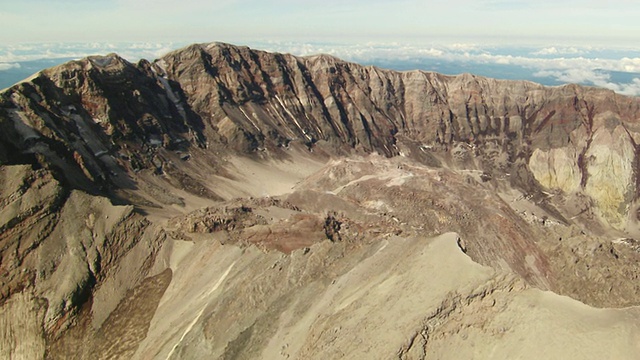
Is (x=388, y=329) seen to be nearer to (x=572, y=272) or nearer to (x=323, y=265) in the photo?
(x=323, y=265)

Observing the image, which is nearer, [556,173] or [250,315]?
[250,315]

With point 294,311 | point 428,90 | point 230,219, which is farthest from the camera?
point 428,90

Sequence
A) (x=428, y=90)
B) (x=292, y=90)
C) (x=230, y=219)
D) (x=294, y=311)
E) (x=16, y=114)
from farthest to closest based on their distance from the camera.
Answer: (x=428, y=90) → (x=292, y=90) → (x=16, y=114) → (x=230, y=219) → (x=294, y=311)

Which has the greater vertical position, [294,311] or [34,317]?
[294,311]

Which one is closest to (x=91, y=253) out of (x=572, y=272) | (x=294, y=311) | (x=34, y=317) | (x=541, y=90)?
(x=34, y=317)

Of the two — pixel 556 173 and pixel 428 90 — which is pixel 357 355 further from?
pixel 428 90

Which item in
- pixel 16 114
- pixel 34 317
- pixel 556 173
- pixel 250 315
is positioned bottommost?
pixel 556 173

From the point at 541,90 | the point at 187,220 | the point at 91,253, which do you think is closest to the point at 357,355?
the point at 187,220
